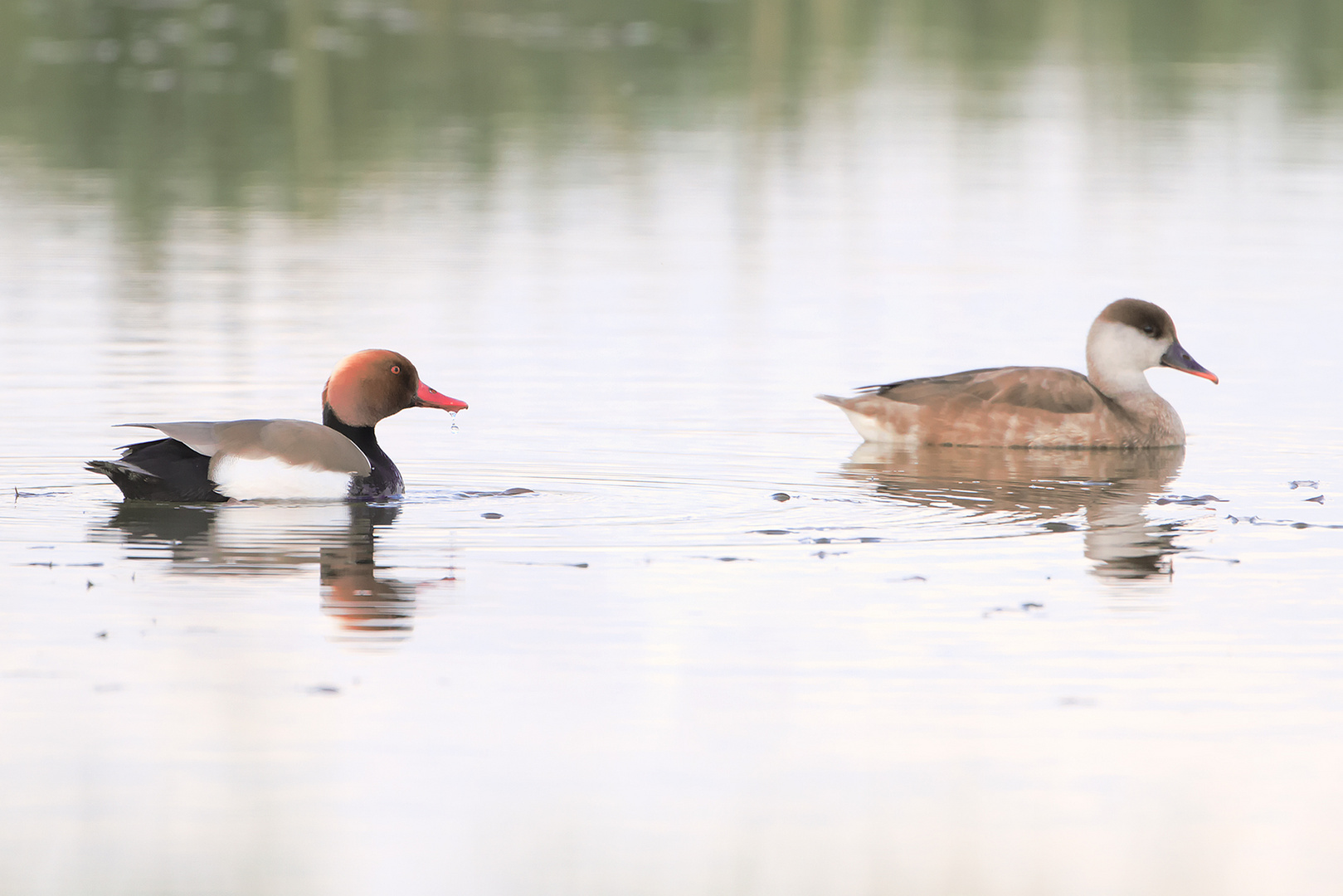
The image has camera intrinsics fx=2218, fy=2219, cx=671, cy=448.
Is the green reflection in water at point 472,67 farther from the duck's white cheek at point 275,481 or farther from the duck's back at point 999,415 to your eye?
the duck's white cheek at point 275,481

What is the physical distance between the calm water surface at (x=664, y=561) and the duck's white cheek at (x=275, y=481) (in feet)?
0.80

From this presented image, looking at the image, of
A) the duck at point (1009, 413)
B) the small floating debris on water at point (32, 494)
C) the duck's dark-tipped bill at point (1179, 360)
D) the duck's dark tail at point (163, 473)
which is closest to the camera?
the duck's dark tail at point (163, 473)

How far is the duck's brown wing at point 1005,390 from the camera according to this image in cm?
1390

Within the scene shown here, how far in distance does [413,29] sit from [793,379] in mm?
35250

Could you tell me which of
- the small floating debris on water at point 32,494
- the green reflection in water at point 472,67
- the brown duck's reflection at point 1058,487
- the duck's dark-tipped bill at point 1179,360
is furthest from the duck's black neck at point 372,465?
the green reflection in water at point 472,67

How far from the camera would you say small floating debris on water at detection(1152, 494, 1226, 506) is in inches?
466

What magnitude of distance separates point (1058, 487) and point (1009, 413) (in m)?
1.47

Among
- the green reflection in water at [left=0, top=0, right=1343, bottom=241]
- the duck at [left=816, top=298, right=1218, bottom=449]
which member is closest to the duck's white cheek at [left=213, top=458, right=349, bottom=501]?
the duck at [left=816, top=298, right=1218, bottom=449]

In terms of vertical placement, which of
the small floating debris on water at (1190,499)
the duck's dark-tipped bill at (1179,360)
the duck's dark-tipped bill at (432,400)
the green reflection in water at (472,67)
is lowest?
the small floating debris on water at (1190,499)

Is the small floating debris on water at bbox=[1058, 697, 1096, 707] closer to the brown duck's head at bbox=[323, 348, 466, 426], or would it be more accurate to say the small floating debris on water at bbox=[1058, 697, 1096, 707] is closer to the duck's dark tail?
the brown duck's head at bbox=[323, 348, 466, 426]

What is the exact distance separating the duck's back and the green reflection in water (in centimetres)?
1218

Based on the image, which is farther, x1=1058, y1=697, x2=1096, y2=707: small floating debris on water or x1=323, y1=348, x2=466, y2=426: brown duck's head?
x1=323, y1=348, x2=466, y2=426: brown duck's head

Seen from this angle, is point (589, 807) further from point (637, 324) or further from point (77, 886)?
point (637, 324)

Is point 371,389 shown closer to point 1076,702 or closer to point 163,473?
point 163,473
